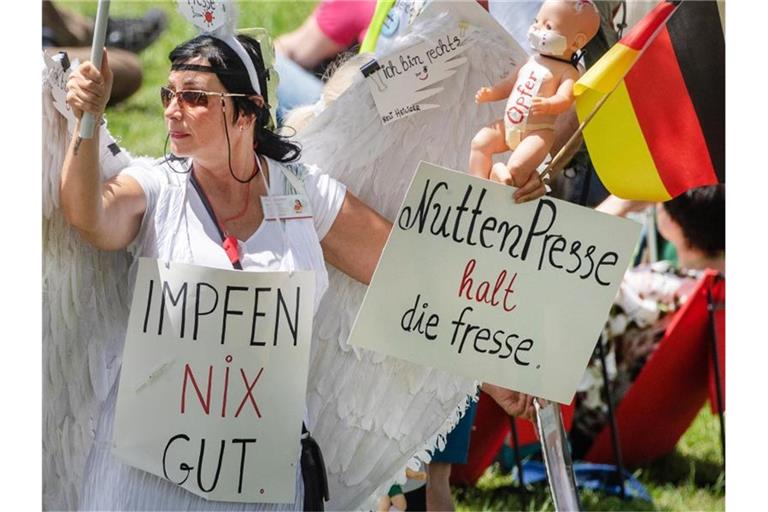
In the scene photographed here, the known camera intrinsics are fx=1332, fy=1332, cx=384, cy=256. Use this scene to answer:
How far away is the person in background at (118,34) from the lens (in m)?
4.10

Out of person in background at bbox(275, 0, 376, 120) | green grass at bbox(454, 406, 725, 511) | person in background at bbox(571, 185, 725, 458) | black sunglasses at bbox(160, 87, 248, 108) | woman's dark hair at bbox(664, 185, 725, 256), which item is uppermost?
black sunglasses at bbox(160, 87, 248, 108)

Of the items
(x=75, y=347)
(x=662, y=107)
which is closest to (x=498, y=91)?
(x=662, y=107)

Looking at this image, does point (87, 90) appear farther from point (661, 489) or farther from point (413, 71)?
point (661, 489)

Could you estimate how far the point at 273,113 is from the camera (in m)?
2.61

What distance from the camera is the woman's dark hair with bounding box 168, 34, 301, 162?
251 centimetres

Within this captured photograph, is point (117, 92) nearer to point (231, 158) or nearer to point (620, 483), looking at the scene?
point (231, 158)

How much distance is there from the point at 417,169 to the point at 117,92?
1.44 m

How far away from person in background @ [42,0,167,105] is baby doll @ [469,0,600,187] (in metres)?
1.69

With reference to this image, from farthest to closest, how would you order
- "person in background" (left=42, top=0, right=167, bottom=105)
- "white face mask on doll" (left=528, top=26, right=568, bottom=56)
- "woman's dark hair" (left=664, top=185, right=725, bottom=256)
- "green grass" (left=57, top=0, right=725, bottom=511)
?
"woman's dark hair" (left=664, top=185, right=725, bottom=256) → "person in background" (left=42, top=0, right=167, bottom=105) → "green grass" (left=57, top=0, right=725, bottom=511) → "white face mask on doll" (left=528, top=26, right=568, bottom=56)

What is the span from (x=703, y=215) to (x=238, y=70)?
→ 7.02 ft

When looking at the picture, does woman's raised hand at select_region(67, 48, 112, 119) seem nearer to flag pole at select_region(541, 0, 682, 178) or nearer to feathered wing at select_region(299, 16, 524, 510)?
feathered wing at select_region(299, 16, 524, 510)

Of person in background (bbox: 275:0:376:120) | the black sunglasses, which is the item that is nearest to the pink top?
person in background (bbox: 275:0:376:120)

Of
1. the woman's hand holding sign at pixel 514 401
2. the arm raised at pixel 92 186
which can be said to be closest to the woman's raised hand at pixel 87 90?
the arm raised at pixel 92 186

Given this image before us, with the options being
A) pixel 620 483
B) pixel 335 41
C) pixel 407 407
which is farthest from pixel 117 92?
pixel 620 483
